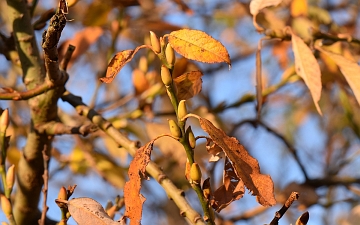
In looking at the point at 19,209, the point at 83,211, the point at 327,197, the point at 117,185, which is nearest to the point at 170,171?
the point at 117,185

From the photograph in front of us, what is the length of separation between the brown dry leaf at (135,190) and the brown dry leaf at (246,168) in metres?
0.06

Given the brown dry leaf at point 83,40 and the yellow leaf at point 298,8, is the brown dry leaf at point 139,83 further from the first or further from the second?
the yellow leaf at point 298,8

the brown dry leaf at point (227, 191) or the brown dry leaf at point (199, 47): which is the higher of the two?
the brown dry leaf at point (199, 47)

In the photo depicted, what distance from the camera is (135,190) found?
1.51 ft

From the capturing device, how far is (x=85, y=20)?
1.06m

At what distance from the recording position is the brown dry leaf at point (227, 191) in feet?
1.62

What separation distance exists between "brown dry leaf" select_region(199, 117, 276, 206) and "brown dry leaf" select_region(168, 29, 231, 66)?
6 cm

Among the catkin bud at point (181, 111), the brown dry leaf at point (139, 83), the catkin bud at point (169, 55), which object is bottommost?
the brown dry leaf at point (139, 83)

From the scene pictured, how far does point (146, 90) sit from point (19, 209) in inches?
14.9

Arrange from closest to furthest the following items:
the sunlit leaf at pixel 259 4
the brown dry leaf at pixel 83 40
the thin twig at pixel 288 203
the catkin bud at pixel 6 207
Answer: the thin twig at pixel 288 203 → the catkin bud at pixel 6 207 → the sunlit leaf at pixel 259 4 → the brown dry leaf at pixel 83 40

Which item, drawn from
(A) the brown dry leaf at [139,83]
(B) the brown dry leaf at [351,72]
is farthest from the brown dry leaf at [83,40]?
(B) the brown dry leaf at [351,72]

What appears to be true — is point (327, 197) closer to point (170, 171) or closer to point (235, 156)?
point (170, 171)

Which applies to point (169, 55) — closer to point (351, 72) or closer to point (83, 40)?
point (351, 72)

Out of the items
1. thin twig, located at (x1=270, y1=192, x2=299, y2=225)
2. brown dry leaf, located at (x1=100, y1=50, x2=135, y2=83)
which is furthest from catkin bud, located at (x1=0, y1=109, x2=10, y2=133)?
thin twig, located at (x1=270, y1=192, x2=299, y2=225)
